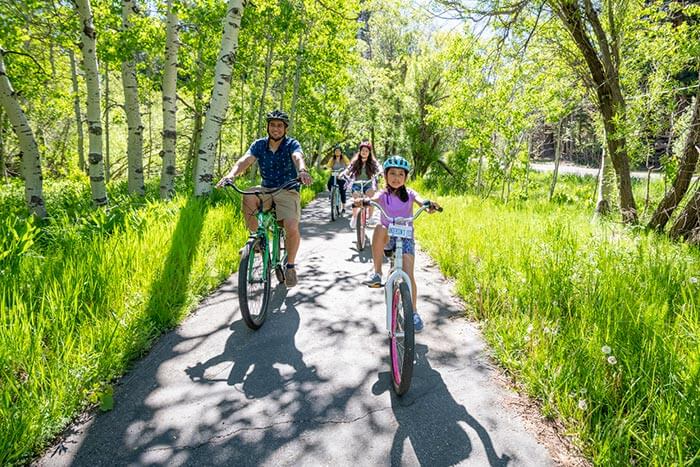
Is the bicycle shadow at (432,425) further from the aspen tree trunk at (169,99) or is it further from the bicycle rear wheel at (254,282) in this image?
the aspen tree trunk at (169,99)

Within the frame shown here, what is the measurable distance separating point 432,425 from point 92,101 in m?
7.92

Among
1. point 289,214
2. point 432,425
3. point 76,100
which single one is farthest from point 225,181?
point 76,100

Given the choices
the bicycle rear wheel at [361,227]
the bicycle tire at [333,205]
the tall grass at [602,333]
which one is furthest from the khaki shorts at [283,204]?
the bicycle tire at [333,205]

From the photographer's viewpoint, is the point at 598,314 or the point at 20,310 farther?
the point at 598,314

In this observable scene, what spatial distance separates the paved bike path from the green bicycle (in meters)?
0.23

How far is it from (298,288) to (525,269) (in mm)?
2908

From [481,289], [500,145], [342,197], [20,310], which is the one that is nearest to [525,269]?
[481,289]

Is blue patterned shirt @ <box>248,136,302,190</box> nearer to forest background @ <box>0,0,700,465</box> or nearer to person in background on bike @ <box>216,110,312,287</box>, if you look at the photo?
person in background on bike @ <box>216,110,312,287</box>

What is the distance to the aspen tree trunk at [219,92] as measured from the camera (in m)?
7.32

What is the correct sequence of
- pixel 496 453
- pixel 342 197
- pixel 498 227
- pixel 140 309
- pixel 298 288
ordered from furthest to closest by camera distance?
pixel 342 197
pixel 498 227
pixel 298 288
pixel 140 309
pixel 496 453

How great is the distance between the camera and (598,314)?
10.0 ft

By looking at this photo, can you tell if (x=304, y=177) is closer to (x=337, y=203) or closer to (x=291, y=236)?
(x=291, y=236)

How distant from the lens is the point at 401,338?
303cm

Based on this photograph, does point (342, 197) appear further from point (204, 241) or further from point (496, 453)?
point (496, 453)
